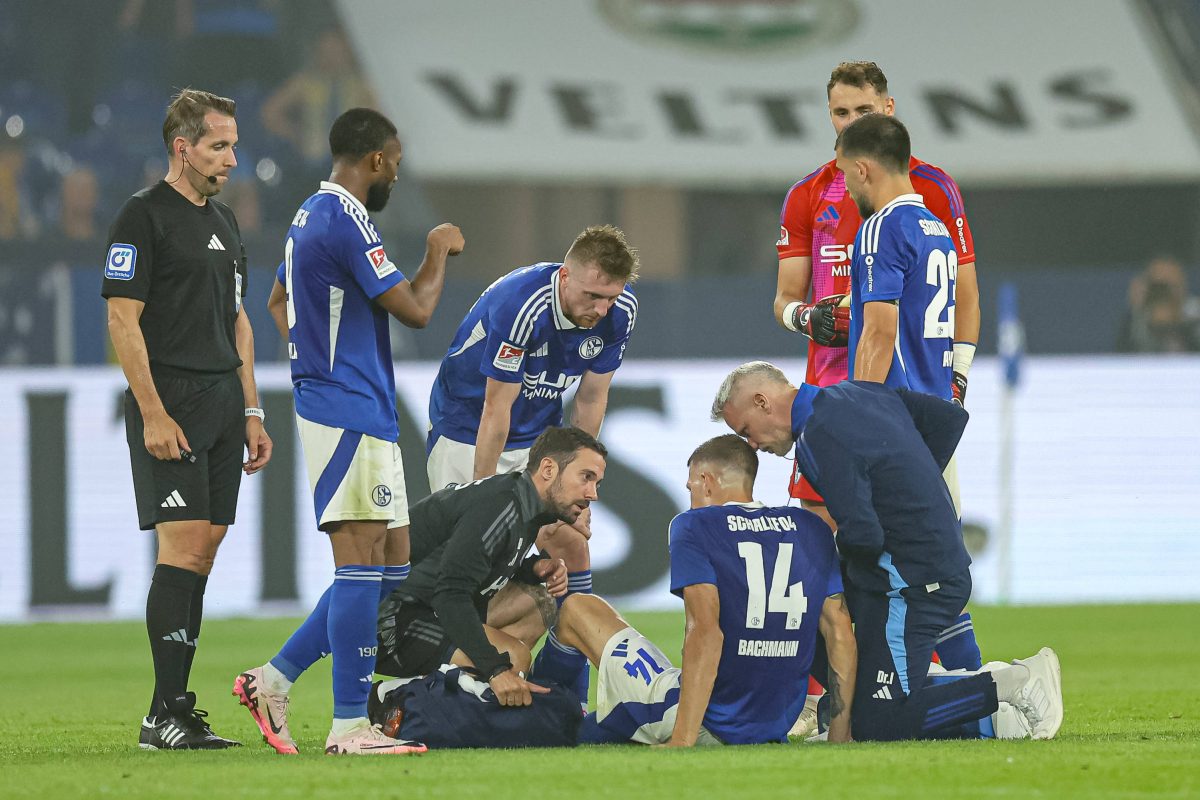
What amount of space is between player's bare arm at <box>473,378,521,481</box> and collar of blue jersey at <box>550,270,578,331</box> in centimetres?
31

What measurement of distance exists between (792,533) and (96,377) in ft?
26.3

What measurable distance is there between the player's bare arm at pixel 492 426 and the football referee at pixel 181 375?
2.96 ft

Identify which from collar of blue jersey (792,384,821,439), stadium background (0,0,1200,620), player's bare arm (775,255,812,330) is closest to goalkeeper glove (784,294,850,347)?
player's bare arm (775,255,812,330)

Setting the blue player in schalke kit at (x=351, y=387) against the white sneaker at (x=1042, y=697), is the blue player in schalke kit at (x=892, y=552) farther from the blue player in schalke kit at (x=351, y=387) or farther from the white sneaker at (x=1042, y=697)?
the blue player in schalke kit at (x=351, y=387)

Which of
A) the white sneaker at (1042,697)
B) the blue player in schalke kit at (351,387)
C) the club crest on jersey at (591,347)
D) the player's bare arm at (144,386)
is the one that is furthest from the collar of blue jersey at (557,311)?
the white sneaker at (1042,697)

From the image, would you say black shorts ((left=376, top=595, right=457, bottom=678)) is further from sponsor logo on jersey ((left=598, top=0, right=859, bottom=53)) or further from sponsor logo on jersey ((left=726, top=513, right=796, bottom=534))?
sponsor logo on jersey ((left=598, top=0, right=859, bottom=53))

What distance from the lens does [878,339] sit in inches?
203

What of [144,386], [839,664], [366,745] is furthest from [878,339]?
[144,386]

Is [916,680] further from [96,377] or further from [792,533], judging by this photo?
[96,377]

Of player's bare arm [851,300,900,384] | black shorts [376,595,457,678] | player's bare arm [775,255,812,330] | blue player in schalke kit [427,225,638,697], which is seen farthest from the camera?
player's bare arm [775,255,812,330]

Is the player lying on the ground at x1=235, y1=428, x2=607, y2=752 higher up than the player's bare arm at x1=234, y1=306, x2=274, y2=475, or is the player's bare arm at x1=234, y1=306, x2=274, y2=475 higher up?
the player's bare arm at x1=234, y1=306, x2=274, y2=475

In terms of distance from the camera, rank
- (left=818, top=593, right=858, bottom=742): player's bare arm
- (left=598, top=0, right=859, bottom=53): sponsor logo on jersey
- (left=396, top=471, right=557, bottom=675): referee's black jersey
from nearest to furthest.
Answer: (left=396, top=471, right=557, bottom=675): referee's black jersey, (left=818, top=593, right=858, bottom=742): player's bare arm, (left=598, top=0, right=859, bottom=53): sponsor logo on jersey

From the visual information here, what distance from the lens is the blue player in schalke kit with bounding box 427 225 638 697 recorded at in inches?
221

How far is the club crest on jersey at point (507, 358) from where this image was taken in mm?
5844
